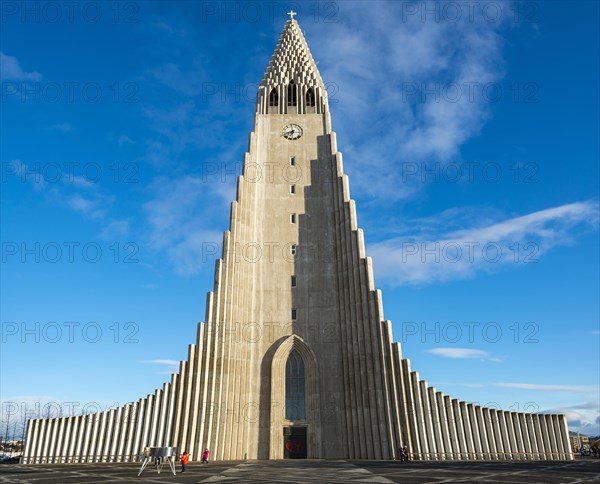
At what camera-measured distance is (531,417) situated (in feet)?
119

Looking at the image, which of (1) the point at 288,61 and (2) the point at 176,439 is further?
(1) the point at 288,61

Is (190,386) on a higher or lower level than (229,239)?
lower

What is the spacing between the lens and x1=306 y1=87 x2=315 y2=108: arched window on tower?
4978 centimetres

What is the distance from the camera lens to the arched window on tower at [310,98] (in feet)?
163

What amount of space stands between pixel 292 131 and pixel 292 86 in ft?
22.5

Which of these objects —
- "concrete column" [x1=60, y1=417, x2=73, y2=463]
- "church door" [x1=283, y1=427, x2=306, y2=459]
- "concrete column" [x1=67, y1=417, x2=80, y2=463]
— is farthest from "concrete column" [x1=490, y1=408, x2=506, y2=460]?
"concrete column" [x1=60, y1=417, x2=73, y2=463]

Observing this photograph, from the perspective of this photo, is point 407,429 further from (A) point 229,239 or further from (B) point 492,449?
(A) point 229,239

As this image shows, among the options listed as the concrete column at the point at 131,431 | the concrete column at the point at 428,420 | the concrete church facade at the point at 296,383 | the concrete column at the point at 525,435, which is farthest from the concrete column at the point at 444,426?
the concrete column at the point at 131,431

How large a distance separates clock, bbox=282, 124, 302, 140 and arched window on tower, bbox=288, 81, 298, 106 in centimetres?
355

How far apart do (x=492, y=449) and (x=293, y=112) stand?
1460 inches

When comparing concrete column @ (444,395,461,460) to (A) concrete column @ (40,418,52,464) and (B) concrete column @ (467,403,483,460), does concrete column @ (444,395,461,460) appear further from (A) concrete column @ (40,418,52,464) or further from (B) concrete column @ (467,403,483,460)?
(A) concrete column @ (40,418,52,464)

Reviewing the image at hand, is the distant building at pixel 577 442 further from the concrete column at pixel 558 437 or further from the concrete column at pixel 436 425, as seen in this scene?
the concrete column at pixel 436 425

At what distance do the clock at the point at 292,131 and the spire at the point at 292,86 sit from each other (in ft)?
7.46

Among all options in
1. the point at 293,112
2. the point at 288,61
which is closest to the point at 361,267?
the point at 293,112
